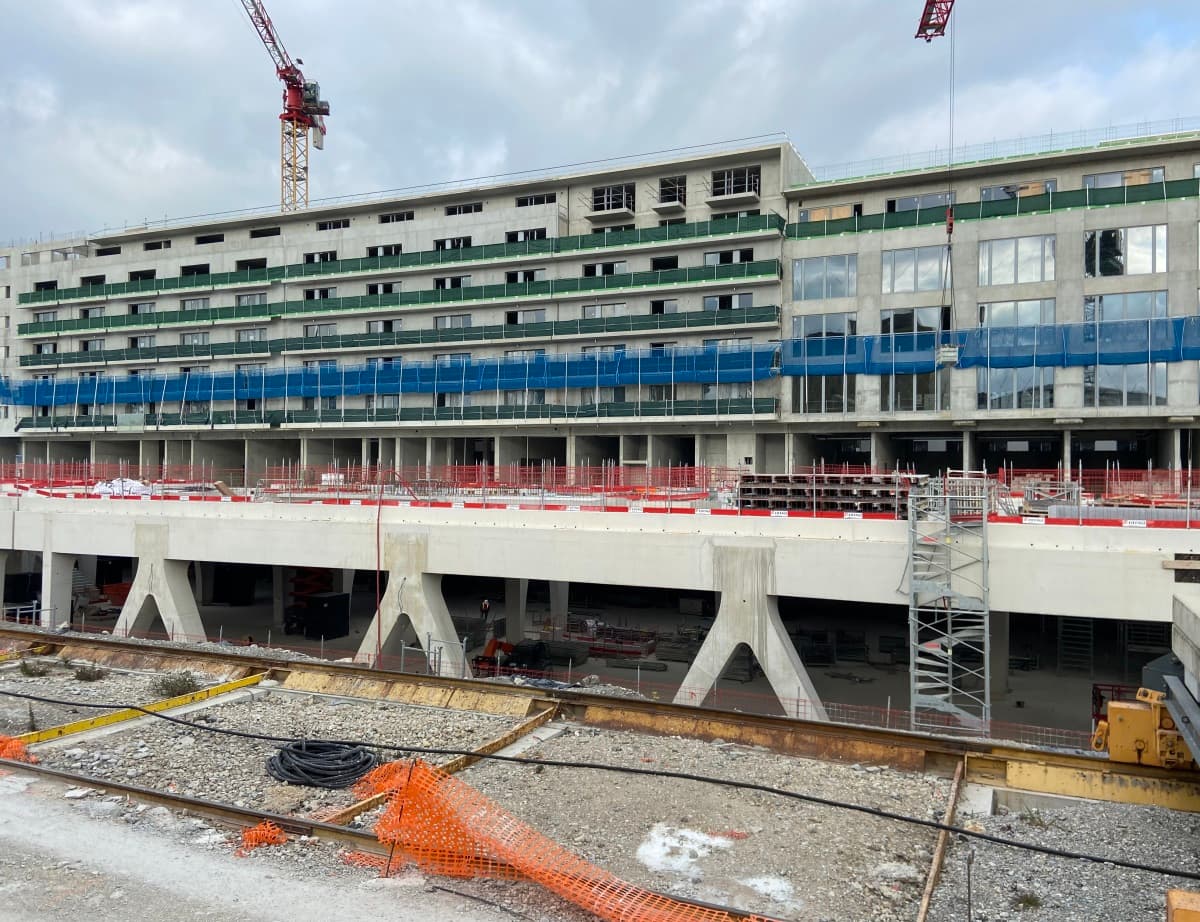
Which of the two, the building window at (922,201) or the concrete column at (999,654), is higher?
the building window at (922,201)

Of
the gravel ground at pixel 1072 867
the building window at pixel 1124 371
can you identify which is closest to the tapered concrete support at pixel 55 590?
the gravel ground at pixel 1072 867

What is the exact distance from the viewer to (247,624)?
35688 mm

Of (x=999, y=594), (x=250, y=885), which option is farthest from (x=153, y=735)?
(x=999, y=594)

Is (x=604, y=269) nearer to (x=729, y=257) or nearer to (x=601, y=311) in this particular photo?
(x=601, y=311)

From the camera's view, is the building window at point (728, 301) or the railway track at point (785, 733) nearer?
the railway track at point (785, 733)

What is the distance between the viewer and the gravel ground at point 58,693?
16.2 meters

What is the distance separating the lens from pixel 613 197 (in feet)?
160

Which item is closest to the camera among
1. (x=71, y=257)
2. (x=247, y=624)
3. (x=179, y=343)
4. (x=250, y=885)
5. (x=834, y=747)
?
(x=250, y=885)

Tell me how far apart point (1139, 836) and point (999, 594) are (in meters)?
8.29

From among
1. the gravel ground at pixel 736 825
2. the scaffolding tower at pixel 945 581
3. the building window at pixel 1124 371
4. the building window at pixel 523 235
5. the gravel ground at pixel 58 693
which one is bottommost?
the gravel ground at pixel 58 693

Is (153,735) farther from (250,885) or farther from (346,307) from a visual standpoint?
(346,307)

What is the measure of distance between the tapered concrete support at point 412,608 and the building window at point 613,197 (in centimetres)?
2938

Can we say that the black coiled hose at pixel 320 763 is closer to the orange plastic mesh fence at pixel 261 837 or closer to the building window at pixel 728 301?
the orange plastic mesh fence at pixel 261 837

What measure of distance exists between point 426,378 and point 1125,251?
3667 centimetres
